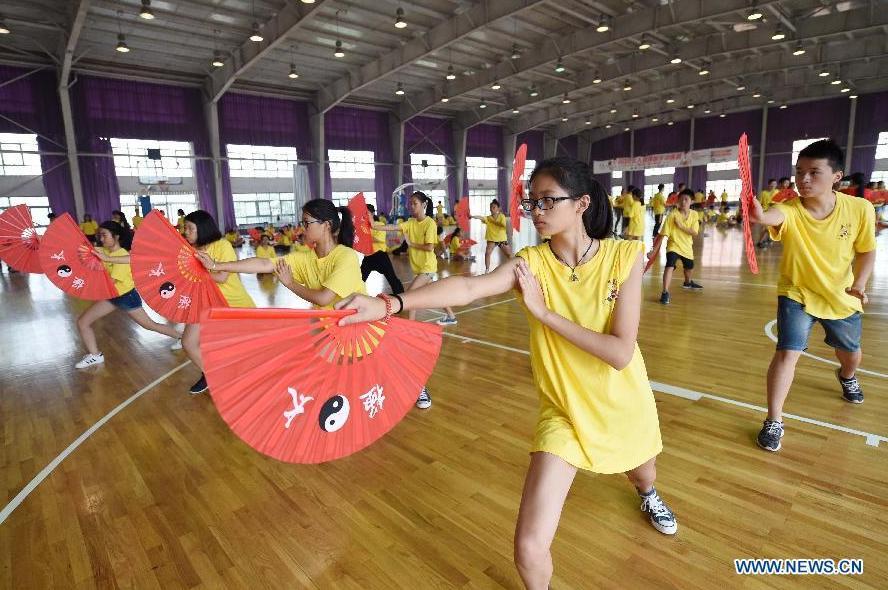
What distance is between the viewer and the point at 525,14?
15.4 meters

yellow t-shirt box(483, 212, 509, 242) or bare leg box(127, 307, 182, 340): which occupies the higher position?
yellow t-shirt box(483, 212, 509, 242)

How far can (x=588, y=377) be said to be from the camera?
5.40 feet

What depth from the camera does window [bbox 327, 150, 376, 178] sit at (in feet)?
79.6

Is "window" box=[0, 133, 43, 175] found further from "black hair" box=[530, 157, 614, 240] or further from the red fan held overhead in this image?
"black hair" box=[530, 157, 614, 240]

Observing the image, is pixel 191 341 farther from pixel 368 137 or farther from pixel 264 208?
pixel 368 137

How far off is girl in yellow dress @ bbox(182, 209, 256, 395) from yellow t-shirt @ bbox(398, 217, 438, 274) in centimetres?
230

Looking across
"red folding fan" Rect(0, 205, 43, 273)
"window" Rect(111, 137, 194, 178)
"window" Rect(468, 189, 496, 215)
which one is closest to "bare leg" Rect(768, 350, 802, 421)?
"red folding fan" Rect(0, 205, 43, 273)

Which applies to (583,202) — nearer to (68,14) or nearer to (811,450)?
(811,450)

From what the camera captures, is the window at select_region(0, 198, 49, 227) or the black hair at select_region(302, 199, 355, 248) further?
the window at select_region(0, 198, 49, 227)

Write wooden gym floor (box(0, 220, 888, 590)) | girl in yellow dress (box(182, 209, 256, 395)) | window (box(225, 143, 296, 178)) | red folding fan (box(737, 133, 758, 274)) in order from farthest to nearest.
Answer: window (box(225, 143, 296, 178)) < girl in yellow dress (box(182, 209, 256, 395)) < red folding fan (box(737, 133, 758, 274)) < wooden gym floor (box(0, 220, 888, 590))

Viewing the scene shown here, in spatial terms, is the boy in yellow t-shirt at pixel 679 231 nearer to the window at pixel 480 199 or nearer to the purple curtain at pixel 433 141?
the purple curtain at pixel 433 141

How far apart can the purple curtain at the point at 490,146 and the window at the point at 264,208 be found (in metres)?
9.51

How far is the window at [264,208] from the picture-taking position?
22.6 m

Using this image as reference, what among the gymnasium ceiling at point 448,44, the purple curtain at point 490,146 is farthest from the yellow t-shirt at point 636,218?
the purple curtain at point 490,146
